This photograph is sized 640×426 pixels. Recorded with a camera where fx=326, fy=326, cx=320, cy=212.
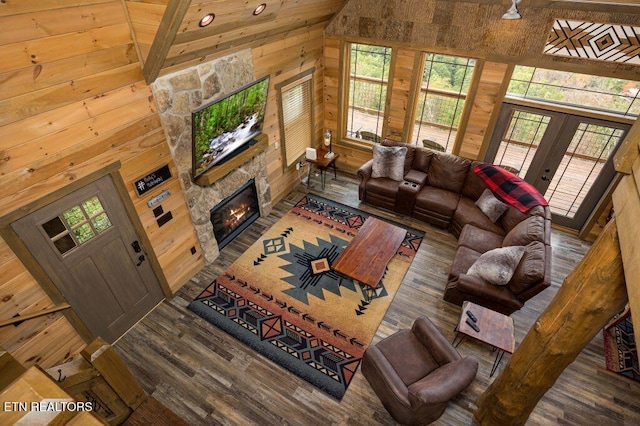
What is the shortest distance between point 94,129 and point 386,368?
3.64m

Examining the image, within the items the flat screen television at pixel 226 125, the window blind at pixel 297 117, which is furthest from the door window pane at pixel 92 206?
the window blind at pixel 297 117

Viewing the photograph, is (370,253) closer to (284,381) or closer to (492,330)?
(492,330)

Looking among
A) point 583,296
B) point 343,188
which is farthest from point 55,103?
point 343,188

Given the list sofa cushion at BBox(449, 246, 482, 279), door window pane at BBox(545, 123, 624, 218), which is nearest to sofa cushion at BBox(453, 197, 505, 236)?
sofa cushion at BBox(449, 246, 482, 279)

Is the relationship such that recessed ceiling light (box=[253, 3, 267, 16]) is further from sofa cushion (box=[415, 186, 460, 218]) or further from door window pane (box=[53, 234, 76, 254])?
sofa cushion (box=[415, 186, 460, 218])

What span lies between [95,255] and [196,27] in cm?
Answer: 261

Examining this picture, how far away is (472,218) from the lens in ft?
17.4

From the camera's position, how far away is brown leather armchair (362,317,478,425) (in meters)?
2.90

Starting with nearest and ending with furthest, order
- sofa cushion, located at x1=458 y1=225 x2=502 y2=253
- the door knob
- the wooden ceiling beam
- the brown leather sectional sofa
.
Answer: the wooden ceiling beam, the door knob, the brown leather sectional sofa, sofa cushion, located at x1=458 y1=225 x2=502 y2=253

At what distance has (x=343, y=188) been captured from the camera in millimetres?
6898

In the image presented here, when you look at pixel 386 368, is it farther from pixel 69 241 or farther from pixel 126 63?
pixel 126 63

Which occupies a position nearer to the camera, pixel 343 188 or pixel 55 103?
pixel 55 103

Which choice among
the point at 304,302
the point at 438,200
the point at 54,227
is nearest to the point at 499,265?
the point at 438,200

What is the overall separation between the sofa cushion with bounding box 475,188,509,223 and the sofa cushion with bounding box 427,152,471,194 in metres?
0.53
